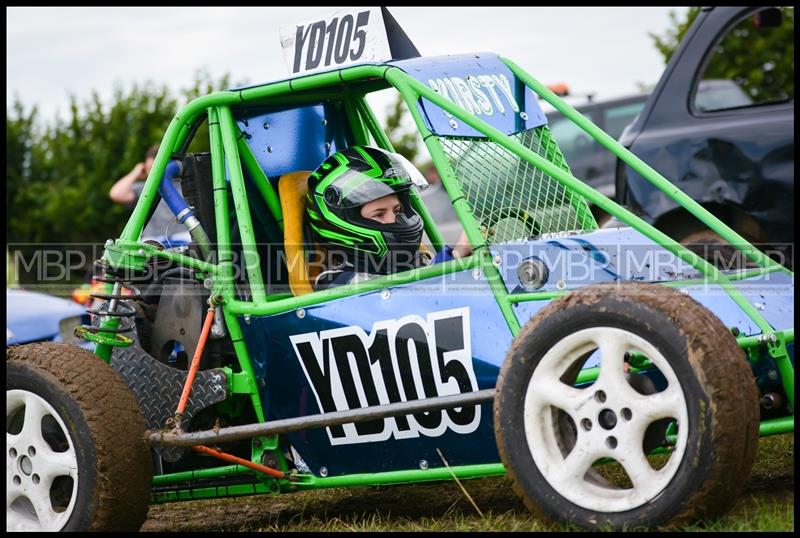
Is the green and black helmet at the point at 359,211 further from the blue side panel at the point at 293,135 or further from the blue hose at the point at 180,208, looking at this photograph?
the blue hose at the point at 180,208

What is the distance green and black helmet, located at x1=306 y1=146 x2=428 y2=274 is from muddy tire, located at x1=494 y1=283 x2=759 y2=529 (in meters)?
1.28

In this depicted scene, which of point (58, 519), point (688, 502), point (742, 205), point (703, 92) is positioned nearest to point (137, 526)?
point (58, 519)

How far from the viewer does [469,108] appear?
4.82m

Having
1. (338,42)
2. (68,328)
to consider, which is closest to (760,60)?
(68,328)

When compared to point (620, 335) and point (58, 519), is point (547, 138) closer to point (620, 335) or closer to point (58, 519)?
point (620, 335)

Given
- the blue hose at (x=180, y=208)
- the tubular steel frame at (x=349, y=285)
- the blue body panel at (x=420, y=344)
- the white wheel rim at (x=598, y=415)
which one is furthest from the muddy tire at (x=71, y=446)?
the white wheel rim at (x=598, y=415)

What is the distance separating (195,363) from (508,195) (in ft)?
4.56

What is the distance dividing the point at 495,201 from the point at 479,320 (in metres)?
0.60

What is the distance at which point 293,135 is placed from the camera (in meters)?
5.34

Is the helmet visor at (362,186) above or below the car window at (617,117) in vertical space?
below

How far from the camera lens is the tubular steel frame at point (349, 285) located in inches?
163

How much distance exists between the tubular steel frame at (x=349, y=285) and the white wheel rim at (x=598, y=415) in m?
0.48

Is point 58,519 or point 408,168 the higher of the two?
point 408,168

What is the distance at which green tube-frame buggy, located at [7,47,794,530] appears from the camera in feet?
11.7
